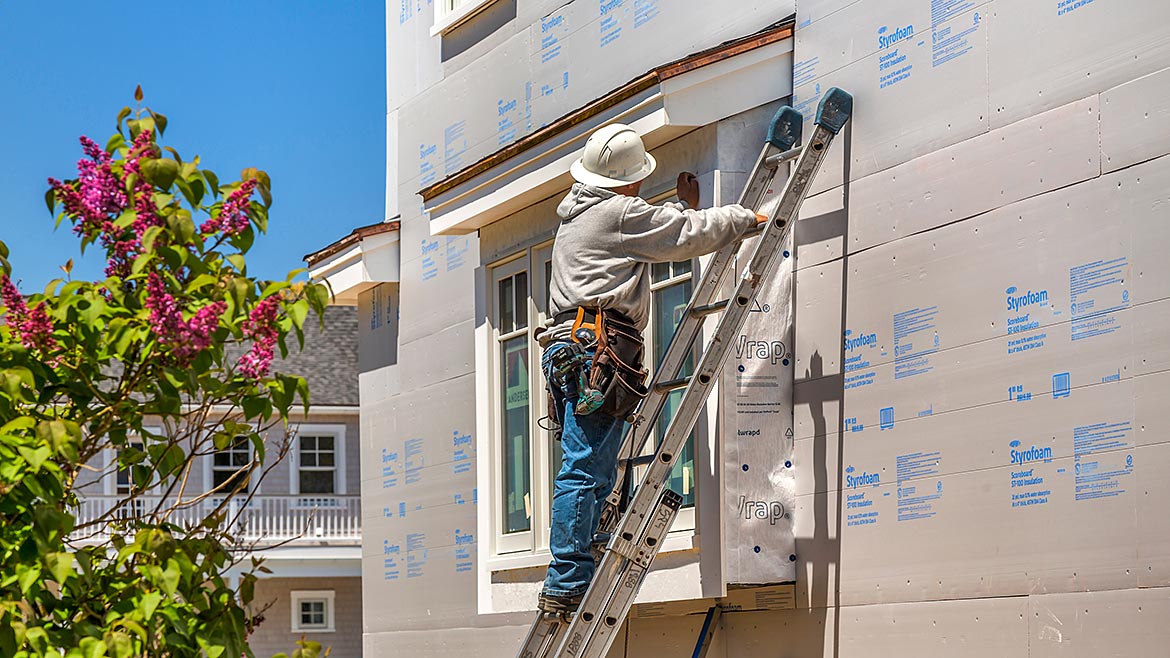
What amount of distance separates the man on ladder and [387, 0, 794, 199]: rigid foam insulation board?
5.62 feet

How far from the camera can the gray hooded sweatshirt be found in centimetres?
613

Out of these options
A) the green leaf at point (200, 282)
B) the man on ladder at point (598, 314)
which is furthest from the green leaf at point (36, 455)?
the man on ladder at point (598, 314)

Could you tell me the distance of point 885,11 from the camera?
670 cm

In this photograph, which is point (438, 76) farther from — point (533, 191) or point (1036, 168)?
point (1036, 168)

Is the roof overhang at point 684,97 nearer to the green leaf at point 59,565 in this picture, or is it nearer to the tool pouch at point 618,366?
the tool pouch at point 618,366

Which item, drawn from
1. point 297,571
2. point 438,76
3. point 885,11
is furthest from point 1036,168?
point 297,571

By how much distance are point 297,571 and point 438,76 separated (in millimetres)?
18750

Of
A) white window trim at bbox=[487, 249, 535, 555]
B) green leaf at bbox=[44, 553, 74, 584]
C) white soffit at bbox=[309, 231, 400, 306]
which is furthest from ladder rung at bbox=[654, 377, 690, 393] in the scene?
white soffit at bbox=[309, 231, 400, 306]

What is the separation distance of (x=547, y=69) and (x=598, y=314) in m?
3.85

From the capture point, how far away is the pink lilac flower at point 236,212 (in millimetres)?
4066

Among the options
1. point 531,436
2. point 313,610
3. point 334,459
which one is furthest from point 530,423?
point 334,459

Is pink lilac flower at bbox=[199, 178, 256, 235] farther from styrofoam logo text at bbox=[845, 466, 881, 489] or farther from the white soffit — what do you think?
the white soffit

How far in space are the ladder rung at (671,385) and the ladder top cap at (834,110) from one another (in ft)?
4.63

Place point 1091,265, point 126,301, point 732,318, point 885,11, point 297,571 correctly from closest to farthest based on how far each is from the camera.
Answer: point 126,301 → point 1091,265 → point 732,318 → point 885,11 → point 297,571
